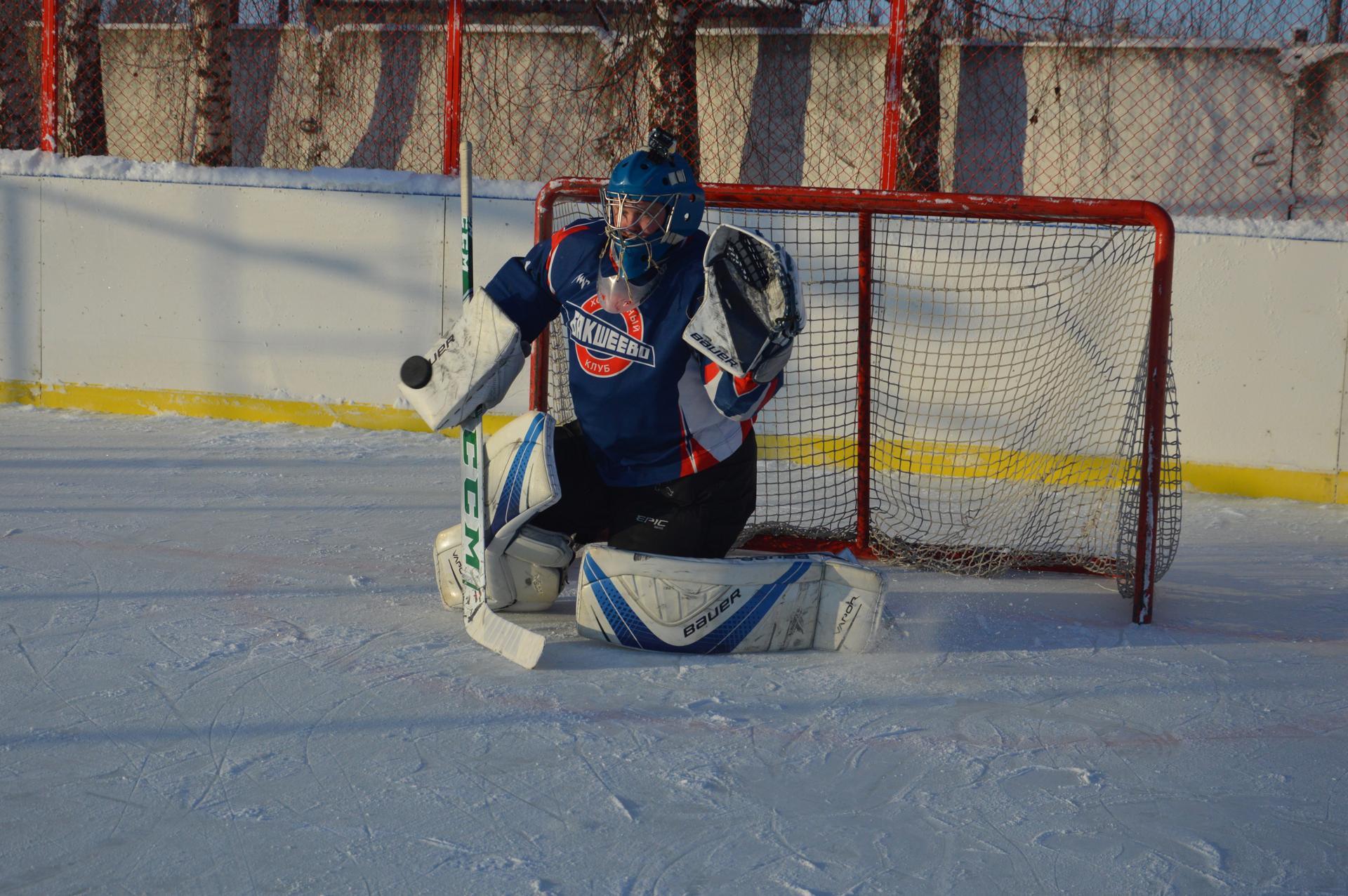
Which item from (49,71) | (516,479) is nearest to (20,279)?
(49,71)

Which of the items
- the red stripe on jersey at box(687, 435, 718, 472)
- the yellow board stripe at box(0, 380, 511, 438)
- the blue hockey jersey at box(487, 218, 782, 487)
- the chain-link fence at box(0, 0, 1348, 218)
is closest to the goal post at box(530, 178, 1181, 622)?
the blue hockey jersey at box(487, 218, 782, 487)

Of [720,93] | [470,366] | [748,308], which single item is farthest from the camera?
[720,93]

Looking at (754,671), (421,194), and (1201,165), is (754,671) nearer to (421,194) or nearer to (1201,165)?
(421,194)

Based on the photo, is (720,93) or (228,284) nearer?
(228,284)

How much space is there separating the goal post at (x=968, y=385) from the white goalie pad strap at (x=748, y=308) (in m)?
0.73

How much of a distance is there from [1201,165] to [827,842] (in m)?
6.07

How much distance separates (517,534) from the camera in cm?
300

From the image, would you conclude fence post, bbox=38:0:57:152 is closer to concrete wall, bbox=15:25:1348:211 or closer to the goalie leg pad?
concrete wall, bbox=15:25:1348:211

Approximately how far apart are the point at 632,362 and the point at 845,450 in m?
1.42

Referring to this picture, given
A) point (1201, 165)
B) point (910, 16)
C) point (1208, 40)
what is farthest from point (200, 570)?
point (1201, 165)

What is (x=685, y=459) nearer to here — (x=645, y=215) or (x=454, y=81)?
(x=645, y=215)

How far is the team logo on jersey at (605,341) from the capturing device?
291 centimetres

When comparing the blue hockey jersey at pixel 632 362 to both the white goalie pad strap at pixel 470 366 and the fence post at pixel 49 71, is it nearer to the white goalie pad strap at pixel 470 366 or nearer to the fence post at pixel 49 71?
the white goalie pad strap at pixel 470 366

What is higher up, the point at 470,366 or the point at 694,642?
the point at 470,366
